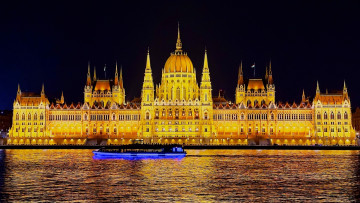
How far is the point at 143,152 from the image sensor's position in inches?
4437

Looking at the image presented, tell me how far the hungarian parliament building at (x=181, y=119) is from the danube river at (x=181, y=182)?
71.7 m

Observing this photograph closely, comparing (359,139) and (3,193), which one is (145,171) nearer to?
(3,193)

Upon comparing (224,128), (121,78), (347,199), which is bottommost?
(347,199)

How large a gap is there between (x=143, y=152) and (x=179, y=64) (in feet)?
205

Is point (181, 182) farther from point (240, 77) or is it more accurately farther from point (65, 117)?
point (240, 77)

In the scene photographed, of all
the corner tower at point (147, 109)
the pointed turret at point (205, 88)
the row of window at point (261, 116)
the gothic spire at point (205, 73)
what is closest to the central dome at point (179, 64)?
the gothic spire at point (205, 73)

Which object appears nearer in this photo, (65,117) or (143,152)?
(143,152)

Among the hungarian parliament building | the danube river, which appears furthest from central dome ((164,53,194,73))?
the danube river

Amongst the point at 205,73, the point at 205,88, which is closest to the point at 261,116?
the point at 205,88

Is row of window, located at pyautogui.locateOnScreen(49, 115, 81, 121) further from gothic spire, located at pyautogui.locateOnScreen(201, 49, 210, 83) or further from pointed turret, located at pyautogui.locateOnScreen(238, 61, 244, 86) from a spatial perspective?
pointed turret, located at pyautogui.locateOnScreen(238, 61, 244, 86)

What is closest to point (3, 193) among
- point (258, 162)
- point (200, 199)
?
point (200, 199)

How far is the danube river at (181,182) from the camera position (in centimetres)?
5428

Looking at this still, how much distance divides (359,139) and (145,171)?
97.5 m

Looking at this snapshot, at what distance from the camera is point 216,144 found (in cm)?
15838
